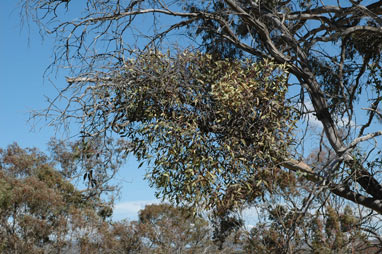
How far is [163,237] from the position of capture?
17078 millimetres

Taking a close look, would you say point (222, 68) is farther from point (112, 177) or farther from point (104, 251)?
point (104, 251)

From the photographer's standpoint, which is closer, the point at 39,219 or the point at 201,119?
the point at 201,119

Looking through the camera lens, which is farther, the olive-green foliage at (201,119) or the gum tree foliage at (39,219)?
the gum tree foliage at (39,219)

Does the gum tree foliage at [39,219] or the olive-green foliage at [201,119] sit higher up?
the gum tree foliage at [39,219]

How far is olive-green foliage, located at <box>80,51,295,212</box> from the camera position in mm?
5320

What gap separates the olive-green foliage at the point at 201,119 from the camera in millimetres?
5320

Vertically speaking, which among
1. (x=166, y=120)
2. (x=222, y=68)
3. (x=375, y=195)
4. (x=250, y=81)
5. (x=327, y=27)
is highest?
(x=327, y=27)

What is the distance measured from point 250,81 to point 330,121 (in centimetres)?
147

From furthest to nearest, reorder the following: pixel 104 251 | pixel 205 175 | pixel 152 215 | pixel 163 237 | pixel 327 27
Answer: pixel 152 215 < pixel 163 237 < pixel 104 251 < pixel 327 27 < pixel 205 175

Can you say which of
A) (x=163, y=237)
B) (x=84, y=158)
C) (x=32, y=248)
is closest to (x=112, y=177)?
(x=84, y=158)

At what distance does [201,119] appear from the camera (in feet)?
18.0

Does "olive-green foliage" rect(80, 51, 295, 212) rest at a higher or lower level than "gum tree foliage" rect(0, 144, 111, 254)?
lower

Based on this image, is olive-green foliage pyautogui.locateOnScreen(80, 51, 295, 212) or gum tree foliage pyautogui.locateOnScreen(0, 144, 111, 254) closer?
olive-green foliage pyautogui.locateOnScreen(80, 51, 295, 212)

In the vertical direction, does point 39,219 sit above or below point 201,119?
above
